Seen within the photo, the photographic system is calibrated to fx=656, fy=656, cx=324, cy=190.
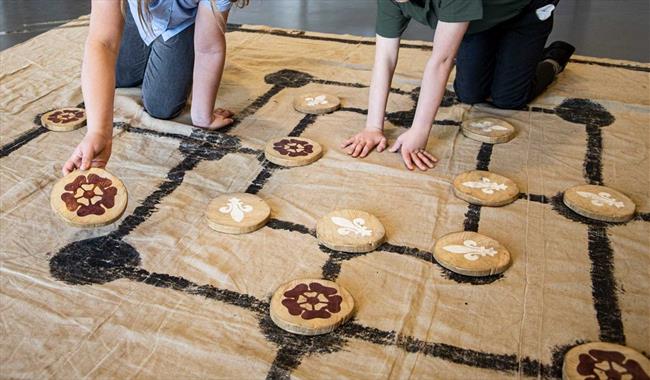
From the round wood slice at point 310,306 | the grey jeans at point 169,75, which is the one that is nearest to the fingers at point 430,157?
the round wood slice at point 310,306

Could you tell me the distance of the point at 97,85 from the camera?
1.20 metres

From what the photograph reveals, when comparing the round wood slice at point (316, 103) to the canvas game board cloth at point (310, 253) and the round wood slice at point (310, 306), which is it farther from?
the round wood slice at point (310, 306)

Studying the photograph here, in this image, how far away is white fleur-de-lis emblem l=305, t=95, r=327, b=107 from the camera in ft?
5.92

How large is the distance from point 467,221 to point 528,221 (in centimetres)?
12

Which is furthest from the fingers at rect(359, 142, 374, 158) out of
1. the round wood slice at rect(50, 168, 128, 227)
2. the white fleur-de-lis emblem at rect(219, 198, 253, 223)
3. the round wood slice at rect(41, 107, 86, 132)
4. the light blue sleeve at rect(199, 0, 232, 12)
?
the round wood slice at rect(41, 107, 86, 132)

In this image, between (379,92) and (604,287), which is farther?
(379,92)

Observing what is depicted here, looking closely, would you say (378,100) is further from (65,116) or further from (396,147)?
(65,116)

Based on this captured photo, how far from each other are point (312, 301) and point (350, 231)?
0.22m

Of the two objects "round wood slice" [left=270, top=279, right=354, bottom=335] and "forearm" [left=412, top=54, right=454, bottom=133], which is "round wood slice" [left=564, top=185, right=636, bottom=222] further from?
"round wood slice" [left=270, top=279, right=354, bottom=335]

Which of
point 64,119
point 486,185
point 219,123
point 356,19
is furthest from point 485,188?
point 356,19

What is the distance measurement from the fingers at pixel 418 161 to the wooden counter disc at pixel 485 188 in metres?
0.09

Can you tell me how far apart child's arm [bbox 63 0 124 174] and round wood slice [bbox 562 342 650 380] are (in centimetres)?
88

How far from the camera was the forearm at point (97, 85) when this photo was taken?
1195 millimetres

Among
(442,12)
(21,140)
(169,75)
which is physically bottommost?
(21,140)
